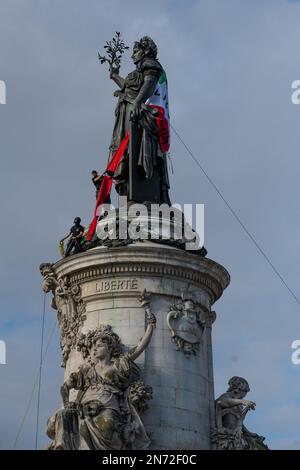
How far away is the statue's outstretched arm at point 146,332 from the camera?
25219 millimetres

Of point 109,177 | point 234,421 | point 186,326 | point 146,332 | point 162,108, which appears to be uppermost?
point 162,108

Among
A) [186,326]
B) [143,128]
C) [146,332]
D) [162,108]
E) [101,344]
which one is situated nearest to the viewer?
[101,344]

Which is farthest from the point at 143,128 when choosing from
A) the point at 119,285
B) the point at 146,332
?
the point at 146,332

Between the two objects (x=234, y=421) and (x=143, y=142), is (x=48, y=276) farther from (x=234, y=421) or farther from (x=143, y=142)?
(x=234, y=421)

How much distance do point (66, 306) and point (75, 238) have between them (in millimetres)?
2243

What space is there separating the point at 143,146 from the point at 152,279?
5114 millimetres

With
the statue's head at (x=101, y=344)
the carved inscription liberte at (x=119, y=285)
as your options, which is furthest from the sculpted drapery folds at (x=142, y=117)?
the statue's head at (x=101, y=344)

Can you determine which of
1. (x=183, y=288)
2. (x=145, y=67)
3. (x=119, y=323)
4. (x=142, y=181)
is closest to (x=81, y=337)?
(x=119, y=323)

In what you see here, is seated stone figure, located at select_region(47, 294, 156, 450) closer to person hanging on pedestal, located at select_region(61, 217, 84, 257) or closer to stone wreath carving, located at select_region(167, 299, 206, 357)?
stone wreath carving, located at select_region(167, 299, 206, 357)

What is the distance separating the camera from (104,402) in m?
23.9

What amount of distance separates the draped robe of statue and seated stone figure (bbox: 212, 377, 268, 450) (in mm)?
6267

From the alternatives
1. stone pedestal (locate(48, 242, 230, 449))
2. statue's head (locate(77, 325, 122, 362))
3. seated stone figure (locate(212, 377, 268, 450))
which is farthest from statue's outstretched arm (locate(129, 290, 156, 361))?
seated stone figure (locate(212, 377, 268, 450))

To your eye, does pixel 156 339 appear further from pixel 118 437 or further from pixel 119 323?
pixel 118 437
